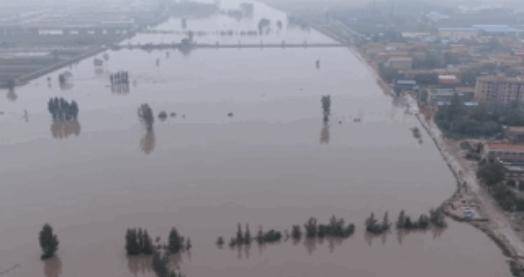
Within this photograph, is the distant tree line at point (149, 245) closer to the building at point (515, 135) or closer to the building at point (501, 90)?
the building at point (515, 135)

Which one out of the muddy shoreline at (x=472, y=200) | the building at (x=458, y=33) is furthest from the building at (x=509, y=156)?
the building at (x=458, y=33)

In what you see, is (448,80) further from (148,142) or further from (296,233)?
(296,233)

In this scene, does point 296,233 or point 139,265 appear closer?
point 139,265

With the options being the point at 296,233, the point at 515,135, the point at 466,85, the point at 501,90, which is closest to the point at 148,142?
the point at 296,233

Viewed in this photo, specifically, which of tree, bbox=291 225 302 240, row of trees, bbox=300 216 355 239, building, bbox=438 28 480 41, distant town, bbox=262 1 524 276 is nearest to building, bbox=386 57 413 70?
distant town, bbox=262 1 524 276

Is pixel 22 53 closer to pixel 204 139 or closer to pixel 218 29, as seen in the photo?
pixel 218 29

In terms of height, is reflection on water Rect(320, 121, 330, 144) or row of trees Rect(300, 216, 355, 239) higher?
reflection on water Rect(320, 121, 330, 144)

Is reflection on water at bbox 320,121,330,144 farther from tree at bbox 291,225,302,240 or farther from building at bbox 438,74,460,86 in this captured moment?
building at bbox 438,74,460,86
